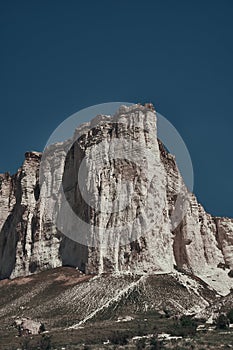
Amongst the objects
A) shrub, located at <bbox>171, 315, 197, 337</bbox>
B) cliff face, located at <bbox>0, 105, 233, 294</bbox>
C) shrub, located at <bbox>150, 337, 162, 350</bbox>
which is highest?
cliff face, located at <bbox>0, 105, 233, 294</bbox>

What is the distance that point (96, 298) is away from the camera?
65.6 m

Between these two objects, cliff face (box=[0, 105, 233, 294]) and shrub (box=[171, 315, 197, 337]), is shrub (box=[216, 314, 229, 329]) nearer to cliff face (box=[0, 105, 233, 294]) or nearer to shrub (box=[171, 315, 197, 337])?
shrub (box=[171, 315, 197, 337])

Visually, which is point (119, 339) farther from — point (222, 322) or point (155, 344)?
point (222, 322)

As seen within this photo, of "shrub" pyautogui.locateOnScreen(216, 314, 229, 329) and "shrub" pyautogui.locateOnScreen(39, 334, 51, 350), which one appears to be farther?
"shrub" pyautogui.locateOnScreen(216, 314, 229, 329)

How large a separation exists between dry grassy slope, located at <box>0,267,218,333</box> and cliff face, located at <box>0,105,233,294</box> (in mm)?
3326

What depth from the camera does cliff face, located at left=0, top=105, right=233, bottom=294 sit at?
75.0m

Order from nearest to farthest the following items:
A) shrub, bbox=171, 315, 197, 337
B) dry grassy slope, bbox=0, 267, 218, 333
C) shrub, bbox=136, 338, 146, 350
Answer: shrub, bbox=136, 338, 146, 350 → shrub, bbox=171, 315, 197, 337 → dry grassy slope, bbox=0, 267, 218, 333

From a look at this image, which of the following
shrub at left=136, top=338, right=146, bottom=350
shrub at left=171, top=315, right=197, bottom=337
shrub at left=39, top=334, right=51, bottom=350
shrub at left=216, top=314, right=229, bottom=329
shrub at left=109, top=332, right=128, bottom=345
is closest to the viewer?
shrub at left=136, top=338, right=146, bottom=350

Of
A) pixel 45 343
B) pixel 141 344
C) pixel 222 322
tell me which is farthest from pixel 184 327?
pixel 45 343

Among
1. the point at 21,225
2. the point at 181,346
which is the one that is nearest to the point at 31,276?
the point at 21,225

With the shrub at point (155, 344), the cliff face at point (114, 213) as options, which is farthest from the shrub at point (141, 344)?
the cliff face at point (114, 213)

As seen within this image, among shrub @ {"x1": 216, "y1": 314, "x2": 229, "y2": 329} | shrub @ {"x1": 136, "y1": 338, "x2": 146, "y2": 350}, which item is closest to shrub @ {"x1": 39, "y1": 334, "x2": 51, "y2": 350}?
shrub @ {"x1": 136, "y1": 338, "x2": 146, "y2": 350}

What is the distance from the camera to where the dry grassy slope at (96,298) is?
6203 cm

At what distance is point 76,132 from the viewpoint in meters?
87.1
